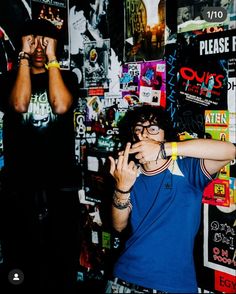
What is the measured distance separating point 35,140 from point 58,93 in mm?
358

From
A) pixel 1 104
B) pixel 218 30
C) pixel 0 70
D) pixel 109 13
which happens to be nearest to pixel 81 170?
pixel 1 104

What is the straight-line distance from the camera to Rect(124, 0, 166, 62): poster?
A: 2012 mm

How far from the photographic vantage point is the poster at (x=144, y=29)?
2012 millimetres

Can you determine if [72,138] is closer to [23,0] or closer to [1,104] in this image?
[1,104]

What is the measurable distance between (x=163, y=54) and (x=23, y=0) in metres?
1.01

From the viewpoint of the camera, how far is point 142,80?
2133 millimetres

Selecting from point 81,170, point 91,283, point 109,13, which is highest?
point 109,13

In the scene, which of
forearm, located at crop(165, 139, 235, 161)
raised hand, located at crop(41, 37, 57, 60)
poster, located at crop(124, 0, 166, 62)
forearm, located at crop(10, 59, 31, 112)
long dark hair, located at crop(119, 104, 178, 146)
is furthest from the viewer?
raised hand, located at crop(41, 37, 57, 60)

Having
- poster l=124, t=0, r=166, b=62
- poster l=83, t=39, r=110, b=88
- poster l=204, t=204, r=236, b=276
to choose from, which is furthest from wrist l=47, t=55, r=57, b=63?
poster l=204, t=204, r=236, b=276

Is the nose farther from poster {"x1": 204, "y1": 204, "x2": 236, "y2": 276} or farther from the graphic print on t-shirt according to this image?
the graphic print on t-shirt

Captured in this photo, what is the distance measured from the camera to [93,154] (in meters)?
2.45

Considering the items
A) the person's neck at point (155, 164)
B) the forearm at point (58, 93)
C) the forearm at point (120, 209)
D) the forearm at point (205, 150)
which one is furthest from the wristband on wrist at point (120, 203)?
the forearm at point (58, 93)

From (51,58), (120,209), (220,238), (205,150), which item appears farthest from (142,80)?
(220,238)

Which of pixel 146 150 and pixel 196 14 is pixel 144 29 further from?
pixel 146 150
